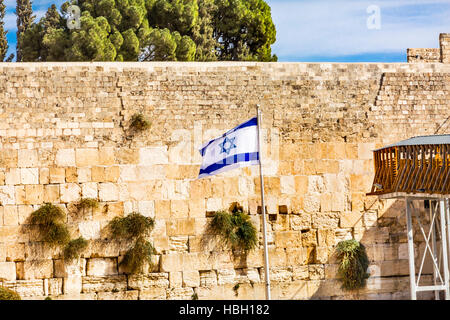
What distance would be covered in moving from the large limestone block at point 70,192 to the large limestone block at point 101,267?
111 centimetres

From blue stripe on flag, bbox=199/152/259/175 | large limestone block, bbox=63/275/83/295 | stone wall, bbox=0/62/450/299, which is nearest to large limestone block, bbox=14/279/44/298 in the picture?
stone wall, bbox=0/62/450/299

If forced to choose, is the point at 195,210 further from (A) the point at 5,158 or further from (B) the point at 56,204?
(A) the point at 5,158

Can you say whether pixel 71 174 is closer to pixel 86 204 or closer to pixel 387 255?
pixel 86 204

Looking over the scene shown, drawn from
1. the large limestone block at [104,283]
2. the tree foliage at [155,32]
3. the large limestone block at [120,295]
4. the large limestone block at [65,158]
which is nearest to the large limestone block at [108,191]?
the large limestone block at [65,158]

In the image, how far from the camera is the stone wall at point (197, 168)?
1310 centimetres

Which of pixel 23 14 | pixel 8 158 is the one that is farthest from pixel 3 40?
pixel 8 158

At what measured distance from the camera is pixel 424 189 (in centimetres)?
1232

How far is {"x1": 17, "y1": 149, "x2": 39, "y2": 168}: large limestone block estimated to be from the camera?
1308 centimetres

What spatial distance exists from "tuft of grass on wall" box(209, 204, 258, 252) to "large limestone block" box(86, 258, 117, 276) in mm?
1859

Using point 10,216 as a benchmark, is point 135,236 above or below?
below

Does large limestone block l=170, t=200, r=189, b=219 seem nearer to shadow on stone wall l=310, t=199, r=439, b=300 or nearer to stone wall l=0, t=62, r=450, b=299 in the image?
stone wall l=0, t=62, r=450, b=299

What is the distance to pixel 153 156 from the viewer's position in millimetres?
13461

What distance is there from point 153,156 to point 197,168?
2.68 ft
